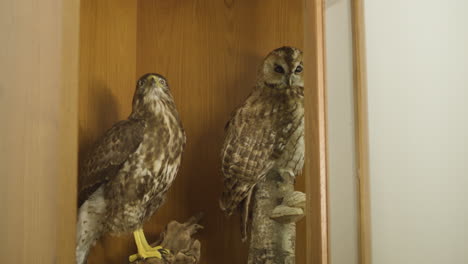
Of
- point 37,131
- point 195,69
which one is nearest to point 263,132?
point 195,69

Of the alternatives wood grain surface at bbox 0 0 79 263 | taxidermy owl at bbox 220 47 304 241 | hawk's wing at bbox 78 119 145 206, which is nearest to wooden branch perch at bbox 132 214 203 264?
taxidermy owl at bbox 220 47 304 241

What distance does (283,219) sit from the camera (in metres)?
1.18

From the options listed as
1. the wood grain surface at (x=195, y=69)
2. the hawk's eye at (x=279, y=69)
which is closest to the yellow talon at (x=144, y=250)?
the wood grain surface at (x=195, y=69)

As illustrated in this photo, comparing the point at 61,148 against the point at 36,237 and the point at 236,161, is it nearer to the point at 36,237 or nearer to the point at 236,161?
the point at 36,237

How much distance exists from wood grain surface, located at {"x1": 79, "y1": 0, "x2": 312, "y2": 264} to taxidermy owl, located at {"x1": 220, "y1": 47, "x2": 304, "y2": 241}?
0.46ft

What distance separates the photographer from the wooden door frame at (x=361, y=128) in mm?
880

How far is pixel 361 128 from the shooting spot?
902 millimetres

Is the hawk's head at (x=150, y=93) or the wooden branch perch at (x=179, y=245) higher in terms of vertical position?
the hawk's head at (x=150, y=93)

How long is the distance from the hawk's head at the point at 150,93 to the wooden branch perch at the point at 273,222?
0.36m

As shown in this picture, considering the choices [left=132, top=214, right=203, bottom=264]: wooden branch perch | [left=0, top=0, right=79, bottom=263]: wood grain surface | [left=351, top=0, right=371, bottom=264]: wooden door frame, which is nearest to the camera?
[left=0, top=0, right=79, bottom=263]: wood grain surface

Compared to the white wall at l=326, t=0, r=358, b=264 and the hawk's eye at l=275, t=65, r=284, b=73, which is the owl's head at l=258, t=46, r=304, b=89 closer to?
the hawk's eye at l=275, t=65, r=284, b=73

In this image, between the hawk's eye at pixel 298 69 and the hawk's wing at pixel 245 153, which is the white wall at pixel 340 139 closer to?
the hawk's eye at pixel 298 69

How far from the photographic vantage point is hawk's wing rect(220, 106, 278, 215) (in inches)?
49.2

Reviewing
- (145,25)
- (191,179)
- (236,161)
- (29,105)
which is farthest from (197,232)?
(29,105)
